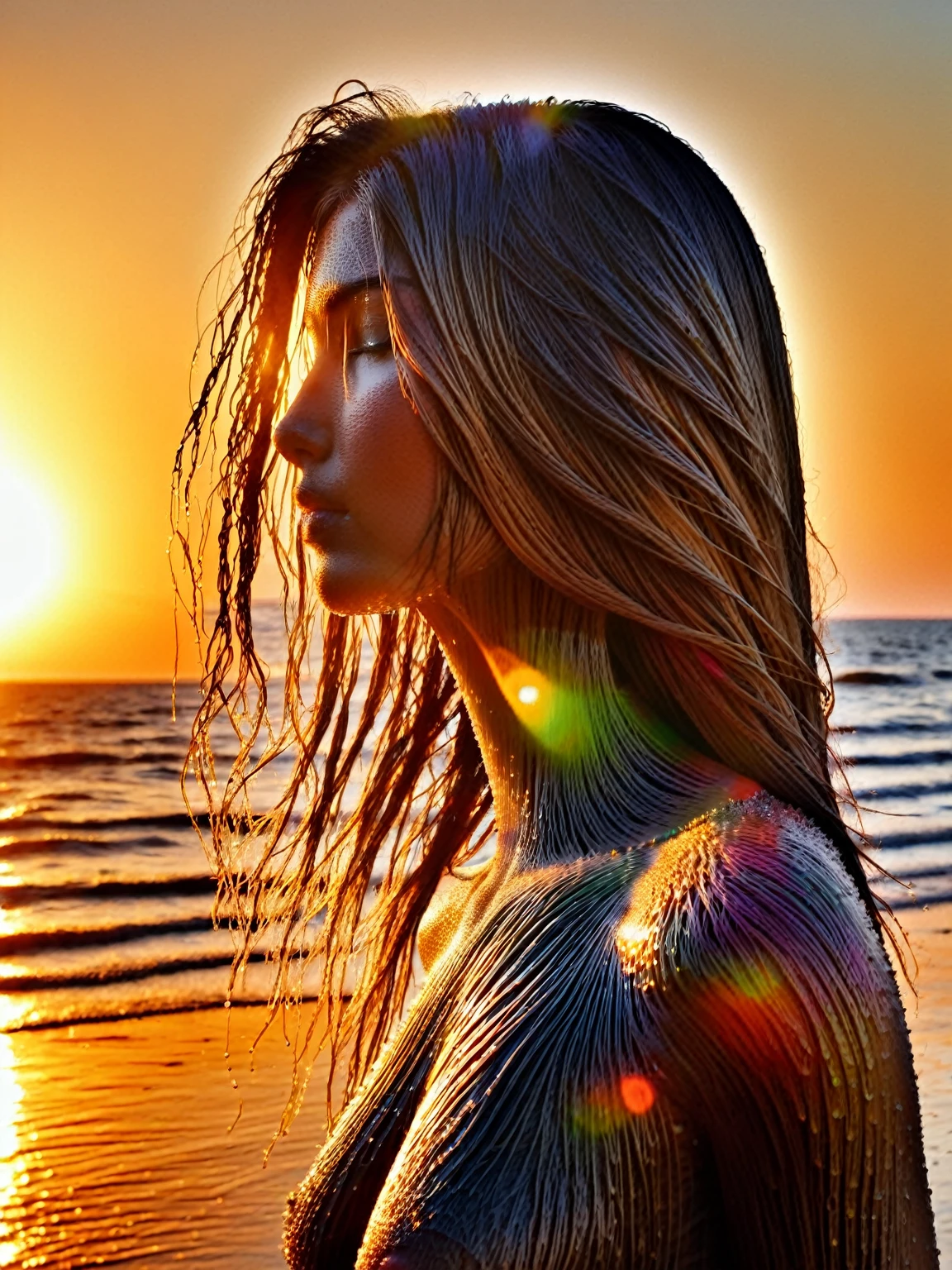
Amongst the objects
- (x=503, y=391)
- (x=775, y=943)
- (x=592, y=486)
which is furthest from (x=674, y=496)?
(x=775, y=943)

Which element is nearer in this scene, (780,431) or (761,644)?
(761,644)

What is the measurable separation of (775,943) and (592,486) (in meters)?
0.47

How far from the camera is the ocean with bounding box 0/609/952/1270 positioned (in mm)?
4926

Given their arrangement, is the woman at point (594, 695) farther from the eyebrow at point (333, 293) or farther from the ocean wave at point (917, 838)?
the ocean wave at point (917, 838)

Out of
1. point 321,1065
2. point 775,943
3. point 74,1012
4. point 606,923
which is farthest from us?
point 74,1012

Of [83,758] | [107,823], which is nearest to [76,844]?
[107,823]

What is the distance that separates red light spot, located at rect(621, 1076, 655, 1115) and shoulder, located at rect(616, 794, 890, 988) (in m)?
0.08

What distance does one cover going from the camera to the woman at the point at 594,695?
3.87 ft

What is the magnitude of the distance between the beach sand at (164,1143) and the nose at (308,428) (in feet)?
9.53

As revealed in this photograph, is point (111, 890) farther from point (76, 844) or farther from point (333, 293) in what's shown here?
point (333, 293)

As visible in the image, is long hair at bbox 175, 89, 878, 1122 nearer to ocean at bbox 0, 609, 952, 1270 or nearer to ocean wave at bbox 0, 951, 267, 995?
ocean at bbox 0, 609, 952, 1270

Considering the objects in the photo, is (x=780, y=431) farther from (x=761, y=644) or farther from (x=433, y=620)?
(x=433, y=620)

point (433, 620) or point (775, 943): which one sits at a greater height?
point (433, 620)

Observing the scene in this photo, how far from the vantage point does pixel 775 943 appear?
118 cm
